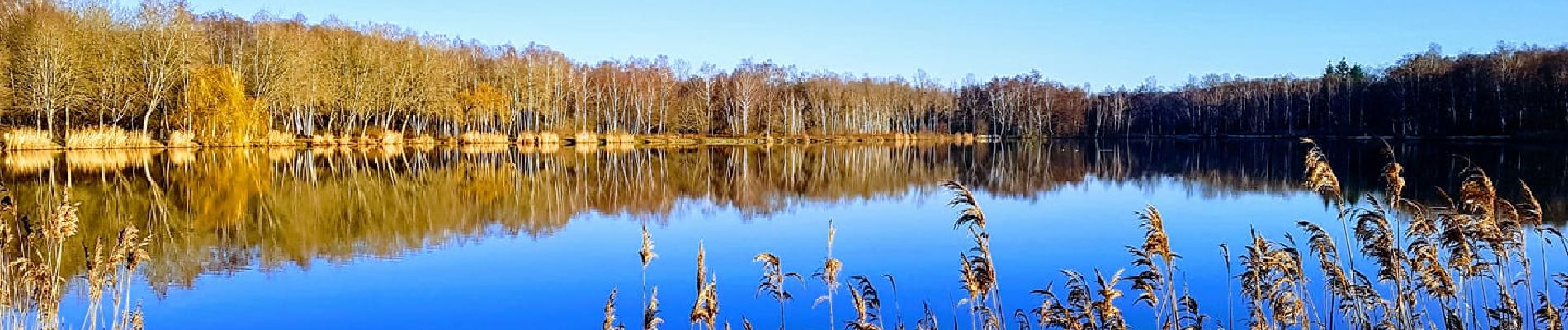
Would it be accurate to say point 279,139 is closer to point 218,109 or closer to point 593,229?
point 218,109

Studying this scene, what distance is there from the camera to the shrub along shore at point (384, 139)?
38.0m

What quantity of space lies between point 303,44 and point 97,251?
49612mm

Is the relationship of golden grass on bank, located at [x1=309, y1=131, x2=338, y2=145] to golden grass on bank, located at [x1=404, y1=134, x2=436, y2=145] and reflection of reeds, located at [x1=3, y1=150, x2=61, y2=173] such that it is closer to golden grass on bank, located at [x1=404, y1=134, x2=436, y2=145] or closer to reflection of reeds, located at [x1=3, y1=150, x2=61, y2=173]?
golden grass on bank, located at [x1=404, y1=134, x2=436, y2=145]

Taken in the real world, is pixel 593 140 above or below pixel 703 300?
above

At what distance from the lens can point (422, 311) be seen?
8516 millimetres

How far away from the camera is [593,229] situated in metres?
14.4

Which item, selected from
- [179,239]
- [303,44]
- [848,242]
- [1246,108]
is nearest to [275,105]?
[303,44]

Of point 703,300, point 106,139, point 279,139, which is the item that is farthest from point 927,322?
point 279,139

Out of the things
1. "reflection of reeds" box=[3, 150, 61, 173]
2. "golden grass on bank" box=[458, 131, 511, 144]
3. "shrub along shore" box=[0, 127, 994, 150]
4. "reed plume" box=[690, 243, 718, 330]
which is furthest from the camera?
"golden grass on bank" box=[458, 131, 511, 144]

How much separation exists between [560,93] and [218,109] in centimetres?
2592

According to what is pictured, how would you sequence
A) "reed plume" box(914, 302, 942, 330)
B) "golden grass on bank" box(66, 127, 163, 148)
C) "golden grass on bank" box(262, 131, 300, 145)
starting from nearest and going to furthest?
"reed plume" box(914, 302, 942, 330)
"golden grass on bank" box(66, 127, 163, 148)
"golden grass on bank" box(262, 131, 300, 145)

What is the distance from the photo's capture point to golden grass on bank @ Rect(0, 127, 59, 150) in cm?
3609

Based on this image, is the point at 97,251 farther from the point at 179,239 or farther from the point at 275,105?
the point at 275,105

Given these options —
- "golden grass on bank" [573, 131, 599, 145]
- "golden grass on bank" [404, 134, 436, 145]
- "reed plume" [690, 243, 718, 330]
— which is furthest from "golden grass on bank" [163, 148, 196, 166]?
"reed plume" [690, 243, 718, 330]
